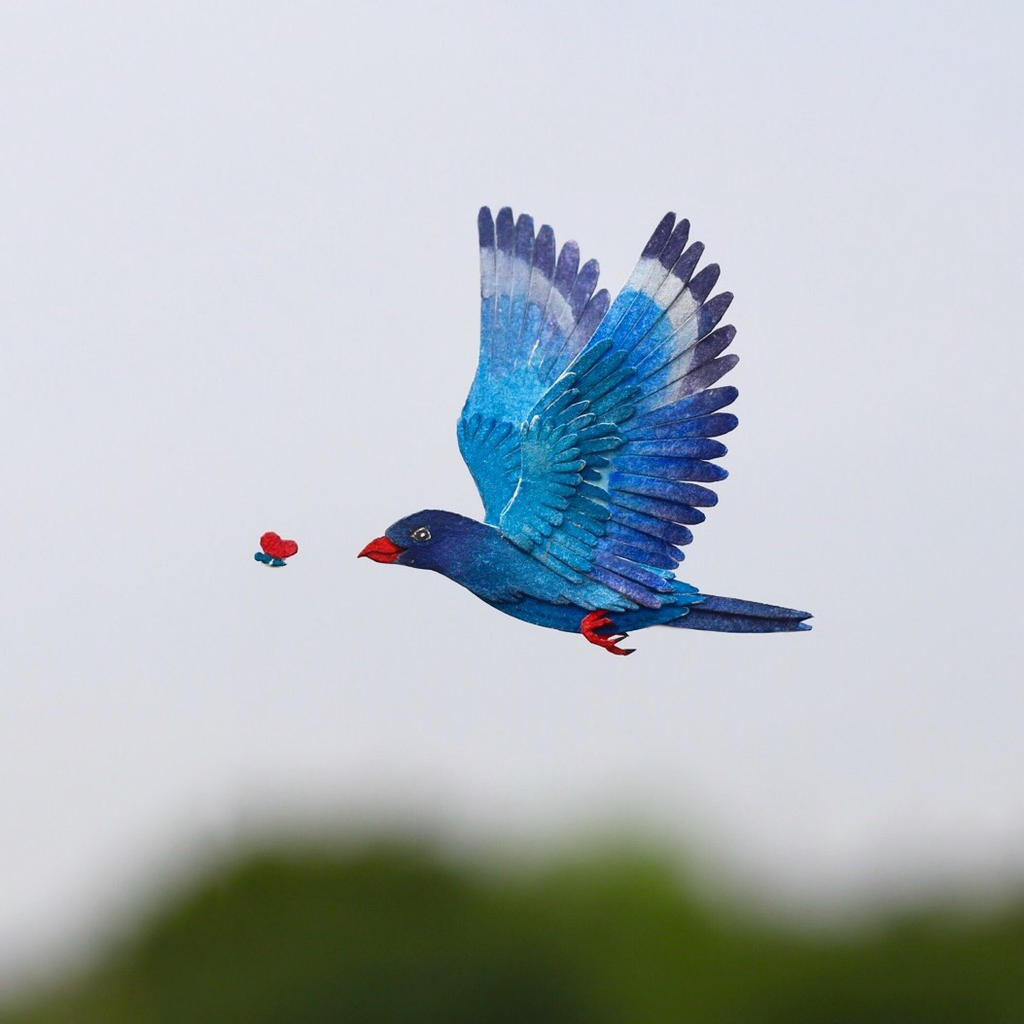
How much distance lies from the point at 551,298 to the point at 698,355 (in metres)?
1.12

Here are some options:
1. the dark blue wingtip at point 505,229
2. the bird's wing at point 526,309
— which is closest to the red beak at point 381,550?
the bird's wing at point 526,309

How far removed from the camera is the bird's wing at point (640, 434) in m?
10.9

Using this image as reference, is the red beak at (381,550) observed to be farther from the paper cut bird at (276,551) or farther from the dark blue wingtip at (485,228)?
the dark blue wingtip at (485,228)

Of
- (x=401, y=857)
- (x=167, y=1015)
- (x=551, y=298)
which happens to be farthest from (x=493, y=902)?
(x=551, y=298)

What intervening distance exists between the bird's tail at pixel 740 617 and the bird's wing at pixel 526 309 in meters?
1.37

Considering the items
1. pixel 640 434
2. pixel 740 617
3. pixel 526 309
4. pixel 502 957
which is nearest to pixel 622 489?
pixel 640 434

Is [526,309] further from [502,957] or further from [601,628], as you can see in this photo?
[502,957]

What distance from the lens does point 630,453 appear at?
11.0m

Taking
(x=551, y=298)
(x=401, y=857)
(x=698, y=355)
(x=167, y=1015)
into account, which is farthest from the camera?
(x=401, y=857)

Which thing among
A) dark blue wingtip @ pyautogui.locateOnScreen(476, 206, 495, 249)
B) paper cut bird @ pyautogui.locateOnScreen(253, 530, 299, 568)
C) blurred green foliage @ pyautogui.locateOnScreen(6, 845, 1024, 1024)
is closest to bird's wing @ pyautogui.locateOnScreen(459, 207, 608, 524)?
dark blue wingtip @ pyautogui.locateOnScreen(476, 206, 495, 249)

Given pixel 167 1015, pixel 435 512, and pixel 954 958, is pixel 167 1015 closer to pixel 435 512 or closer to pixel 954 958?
pixel 954 958

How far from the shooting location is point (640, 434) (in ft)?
36.0

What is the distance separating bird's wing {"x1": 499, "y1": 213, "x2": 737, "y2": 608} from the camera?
10922 millimetres

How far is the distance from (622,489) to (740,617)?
0.78 m
